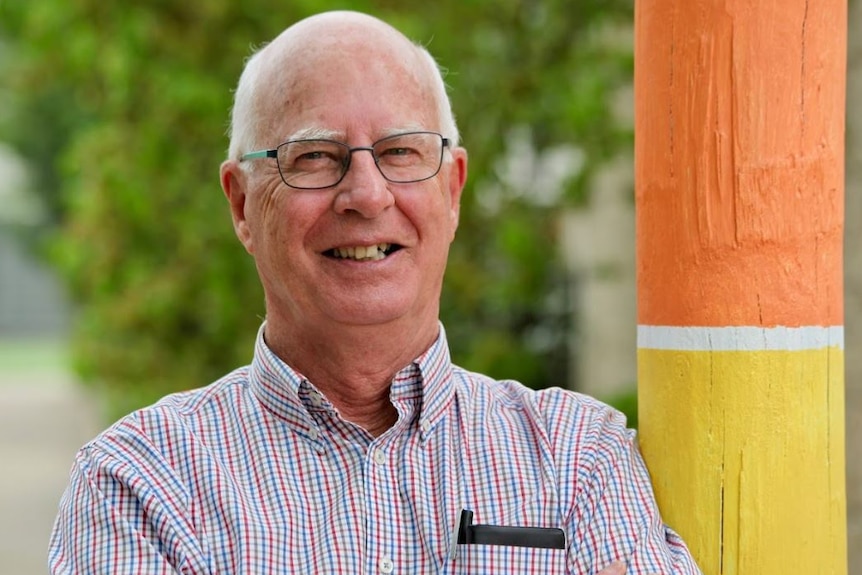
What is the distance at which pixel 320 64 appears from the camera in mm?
2246

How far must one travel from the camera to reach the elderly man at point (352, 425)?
6.98ft

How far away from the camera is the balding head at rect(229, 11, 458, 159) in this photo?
2254 millimetres

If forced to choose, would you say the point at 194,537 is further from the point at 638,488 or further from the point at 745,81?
the point at 745,81

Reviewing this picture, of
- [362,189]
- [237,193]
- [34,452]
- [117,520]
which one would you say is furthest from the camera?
[34,452]

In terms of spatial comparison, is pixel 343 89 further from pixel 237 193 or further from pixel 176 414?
pixel 176 414

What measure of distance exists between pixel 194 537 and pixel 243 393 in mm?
342

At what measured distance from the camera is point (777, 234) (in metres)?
2.11

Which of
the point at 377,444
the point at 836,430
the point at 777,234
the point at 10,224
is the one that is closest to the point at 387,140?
the point at 377,444

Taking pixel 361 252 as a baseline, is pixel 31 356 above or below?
below

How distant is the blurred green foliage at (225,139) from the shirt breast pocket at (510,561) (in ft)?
12.4

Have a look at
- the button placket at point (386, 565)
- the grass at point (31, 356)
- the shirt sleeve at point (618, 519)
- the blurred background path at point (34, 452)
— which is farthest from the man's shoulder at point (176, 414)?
the grass at point (31, 356)

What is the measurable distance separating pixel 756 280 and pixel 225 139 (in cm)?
506

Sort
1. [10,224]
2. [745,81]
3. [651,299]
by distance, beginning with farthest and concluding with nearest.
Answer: [10,224] < [651,299] < [745,81]

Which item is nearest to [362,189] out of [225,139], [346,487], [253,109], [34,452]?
[253,109]
